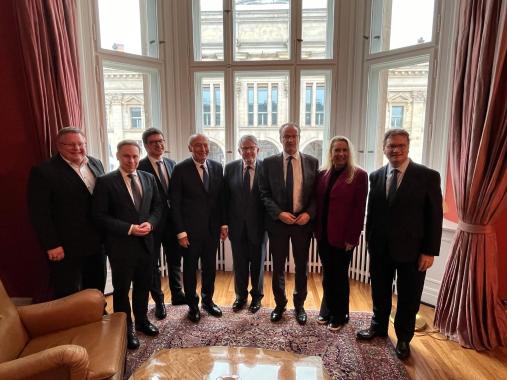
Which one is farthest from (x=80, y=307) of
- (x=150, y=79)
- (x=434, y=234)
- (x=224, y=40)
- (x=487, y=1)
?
(x=487, y=1)

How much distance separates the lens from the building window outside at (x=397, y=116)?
3282mm

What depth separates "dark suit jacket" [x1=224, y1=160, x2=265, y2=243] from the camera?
2.53 metres

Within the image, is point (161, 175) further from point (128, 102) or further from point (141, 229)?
point (128, 102)

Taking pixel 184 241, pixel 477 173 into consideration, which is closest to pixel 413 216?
pixel 477 173

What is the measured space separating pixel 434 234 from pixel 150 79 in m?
3.18

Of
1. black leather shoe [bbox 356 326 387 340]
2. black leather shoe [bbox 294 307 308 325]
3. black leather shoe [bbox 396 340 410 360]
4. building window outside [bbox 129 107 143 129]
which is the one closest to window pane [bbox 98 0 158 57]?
building window outside [bbox 129 107 143 129]

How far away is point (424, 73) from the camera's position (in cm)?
303

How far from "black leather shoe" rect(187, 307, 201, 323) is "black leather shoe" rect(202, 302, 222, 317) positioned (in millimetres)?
100

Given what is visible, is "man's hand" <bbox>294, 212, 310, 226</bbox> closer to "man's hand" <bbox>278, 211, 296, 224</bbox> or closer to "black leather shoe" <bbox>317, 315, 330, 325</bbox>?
"man's hand" <bbox>278, 211, 296, 224</bbox>

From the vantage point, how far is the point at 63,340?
1.68 meters

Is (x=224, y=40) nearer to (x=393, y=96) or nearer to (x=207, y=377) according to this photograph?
(x=393, y=96)

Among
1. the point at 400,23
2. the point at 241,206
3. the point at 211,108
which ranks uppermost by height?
the point at 400,23

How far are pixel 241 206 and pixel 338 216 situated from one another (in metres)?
0.77

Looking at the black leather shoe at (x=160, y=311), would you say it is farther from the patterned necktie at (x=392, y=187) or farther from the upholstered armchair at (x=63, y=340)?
the patterned necktie at (x=392, y=187)
